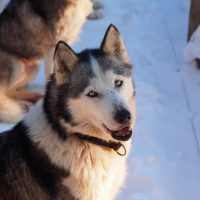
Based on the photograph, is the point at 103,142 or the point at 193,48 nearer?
the point at 103,142

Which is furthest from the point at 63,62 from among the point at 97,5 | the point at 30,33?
the point at 97,5

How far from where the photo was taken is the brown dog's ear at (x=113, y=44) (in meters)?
2.85

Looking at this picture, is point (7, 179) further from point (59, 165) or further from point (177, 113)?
point (177, 113)

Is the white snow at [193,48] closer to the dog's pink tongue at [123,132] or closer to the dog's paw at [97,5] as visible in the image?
the dog's paw at [97,5]

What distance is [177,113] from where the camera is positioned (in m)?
4.62

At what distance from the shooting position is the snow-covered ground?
12.2 feet

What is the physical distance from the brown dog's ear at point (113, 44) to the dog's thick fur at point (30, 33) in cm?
189

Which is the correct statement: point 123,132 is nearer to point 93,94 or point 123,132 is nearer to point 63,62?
point 93,94

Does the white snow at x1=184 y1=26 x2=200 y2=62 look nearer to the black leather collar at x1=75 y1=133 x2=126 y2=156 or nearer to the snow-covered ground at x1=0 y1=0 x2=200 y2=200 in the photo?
the snow-covered ground at x1=0 y1=0 x2=200 y2=200

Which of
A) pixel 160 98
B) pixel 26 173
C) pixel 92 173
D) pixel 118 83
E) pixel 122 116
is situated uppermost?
pixel 118 83

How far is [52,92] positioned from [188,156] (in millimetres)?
1703

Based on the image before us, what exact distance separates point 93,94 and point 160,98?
2.31 meters

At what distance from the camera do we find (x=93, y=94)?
2.64 m

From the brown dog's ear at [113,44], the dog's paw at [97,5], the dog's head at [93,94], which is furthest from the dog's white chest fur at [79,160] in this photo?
the dog's paw at [97,5]
